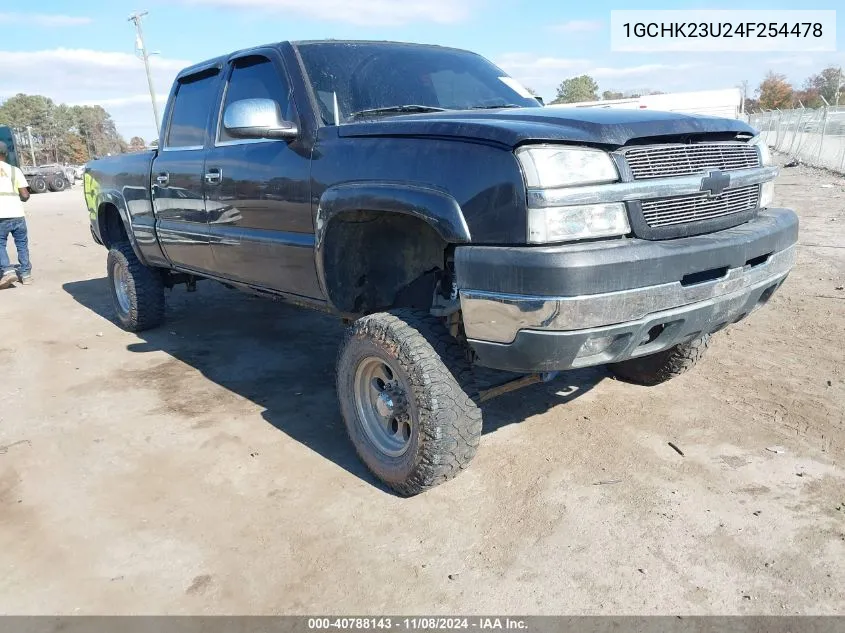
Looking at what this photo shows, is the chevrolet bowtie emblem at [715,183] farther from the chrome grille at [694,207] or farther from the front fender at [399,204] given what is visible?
the front fender at [399,204]

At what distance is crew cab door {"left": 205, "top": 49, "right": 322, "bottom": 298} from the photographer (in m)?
3.37

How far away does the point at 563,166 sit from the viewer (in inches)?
93.8

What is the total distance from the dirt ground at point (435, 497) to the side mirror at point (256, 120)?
1616 mm

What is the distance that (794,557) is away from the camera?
2.41m

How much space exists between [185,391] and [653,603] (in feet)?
10.6

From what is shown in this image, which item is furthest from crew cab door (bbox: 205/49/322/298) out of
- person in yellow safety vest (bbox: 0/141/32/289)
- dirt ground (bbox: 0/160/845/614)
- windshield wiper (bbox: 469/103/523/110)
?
person in yellow safety vest (bbox: 0/141/32/289)

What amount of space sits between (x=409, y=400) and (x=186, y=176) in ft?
8.21

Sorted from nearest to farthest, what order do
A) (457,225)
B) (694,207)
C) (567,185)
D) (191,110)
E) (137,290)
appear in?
(567,185)
(457,225)
(694,207)
(191,110)
(137,290)

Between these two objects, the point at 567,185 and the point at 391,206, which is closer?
the point at 567,185

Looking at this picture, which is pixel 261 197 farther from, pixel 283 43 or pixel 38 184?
pixel 38 184

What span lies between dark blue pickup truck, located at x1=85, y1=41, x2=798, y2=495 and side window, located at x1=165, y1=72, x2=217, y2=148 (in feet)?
0.59

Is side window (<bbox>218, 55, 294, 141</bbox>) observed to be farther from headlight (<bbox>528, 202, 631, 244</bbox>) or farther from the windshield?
headlight (<bbox>528, 202, 631, 244</bbox>)

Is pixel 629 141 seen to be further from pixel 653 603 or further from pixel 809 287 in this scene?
pixel 809 287

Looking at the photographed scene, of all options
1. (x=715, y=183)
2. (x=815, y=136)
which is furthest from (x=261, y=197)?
(x=815, y=136)
